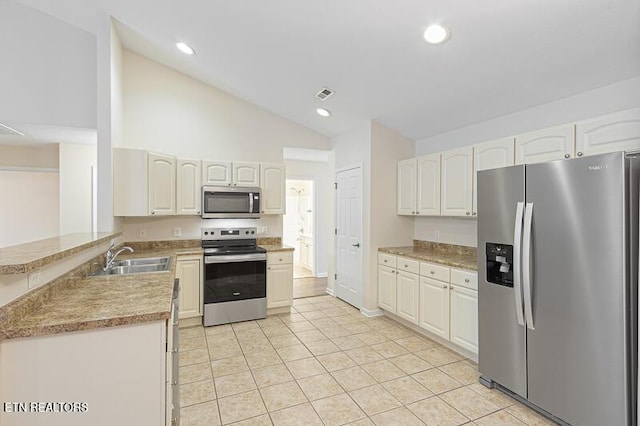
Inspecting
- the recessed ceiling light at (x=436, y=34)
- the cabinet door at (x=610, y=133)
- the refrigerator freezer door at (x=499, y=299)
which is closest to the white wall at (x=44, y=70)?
the recessed ceiling light at (x=436, y=34)

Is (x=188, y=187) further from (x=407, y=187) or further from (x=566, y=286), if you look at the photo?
(x=566, y=286)

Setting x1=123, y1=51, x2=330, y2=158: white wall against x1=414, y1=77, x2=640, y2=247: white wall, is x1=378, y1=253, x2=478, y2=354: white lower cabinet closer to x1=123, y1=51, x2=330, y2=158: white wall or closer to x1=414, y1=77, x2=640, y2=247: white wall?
x1=414, y1=77, x2=640, y2=247: white wall

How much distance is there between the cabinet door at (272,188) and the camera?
4.43 metres

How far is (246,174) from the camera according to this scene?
4.31 meters

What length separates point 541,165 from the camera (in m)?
2.17

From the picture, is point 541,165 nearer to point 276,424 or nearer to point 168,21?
point 276,424

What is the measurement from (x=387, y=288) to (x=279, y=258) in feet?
4.79

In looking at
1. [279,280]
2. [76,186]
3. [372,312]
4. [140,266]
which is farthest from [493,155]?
[76,186]

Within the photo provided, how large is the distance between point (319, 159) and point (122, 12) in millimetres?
3666

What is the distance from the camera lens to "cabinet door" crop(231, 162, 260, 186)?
425cm

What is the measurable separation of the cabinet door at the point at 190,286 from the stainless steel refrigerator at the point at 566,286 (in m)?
3.09

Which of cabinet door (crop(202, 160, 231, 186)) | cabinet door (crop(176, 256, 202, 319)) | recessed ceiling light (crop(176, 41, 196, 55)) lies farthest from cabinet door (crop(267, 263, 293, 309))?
recessed ceiling light (crop(176, 41, 196, 55))

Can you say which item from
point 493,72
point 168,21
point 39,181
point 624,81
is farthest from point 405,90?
point 39,181

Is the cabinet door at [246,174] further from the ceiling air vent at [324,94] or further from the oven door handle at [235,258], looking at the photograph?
the ceiling air vent at [324,94]
